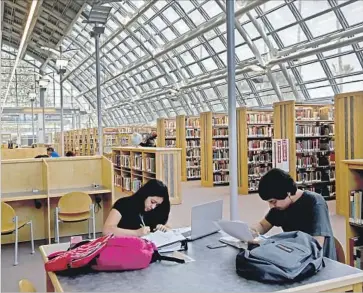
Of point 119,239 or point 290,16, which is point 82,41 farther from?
point 119,239

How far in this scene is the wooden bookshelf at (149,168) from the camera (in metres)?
8.64

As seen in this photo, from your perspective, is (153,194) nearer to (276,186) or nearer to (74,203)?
(276,186)

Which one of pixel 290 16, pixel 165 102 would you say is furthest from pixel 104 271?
pixel 165 102

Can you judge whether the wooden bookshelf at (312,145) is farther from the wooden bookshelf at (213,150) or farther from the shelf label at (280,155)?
the wooden bookshelf at (213,150)

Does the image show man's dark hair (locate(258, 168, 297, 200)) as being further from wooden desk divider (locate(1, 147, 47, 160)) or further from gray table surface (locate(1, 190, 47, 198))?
wooden desk divider (locate(1, 147, 47, 160))

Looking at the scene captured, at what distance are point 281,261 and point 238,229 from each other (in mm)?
520

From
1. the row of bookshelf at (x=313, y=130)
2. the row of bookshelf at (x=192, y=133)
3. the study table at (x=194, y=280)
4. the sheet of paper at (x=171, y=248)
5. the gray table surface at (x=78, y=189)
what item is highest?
the row of bookshelf at (x=192, y=133)

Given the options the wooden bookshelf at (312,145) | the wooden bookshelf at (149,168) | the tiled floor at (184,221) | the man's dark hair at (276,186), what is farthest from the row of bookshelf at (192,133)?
the man's dark hair at (276,186)

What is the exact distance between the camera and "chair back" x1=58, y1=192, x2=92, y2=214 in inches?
214

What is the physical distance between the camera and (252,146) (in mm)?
10469

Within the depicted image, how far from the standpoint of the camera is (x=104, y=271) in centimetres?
217

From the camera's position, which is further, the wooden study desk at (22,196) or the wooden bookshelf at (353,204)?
the wooden study desk at (22,196)

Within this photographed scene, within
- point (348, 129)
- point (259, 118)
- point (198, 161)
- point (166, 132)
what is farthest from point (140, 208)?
point (166, 132)

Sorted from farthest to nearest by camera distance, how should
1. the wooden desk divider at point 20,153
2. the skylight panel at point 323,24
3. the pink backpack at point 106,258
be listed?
the wooden desk divider at point 20,153 → the skylight panel at point 323,24 → the pink backpack at point 106,258
